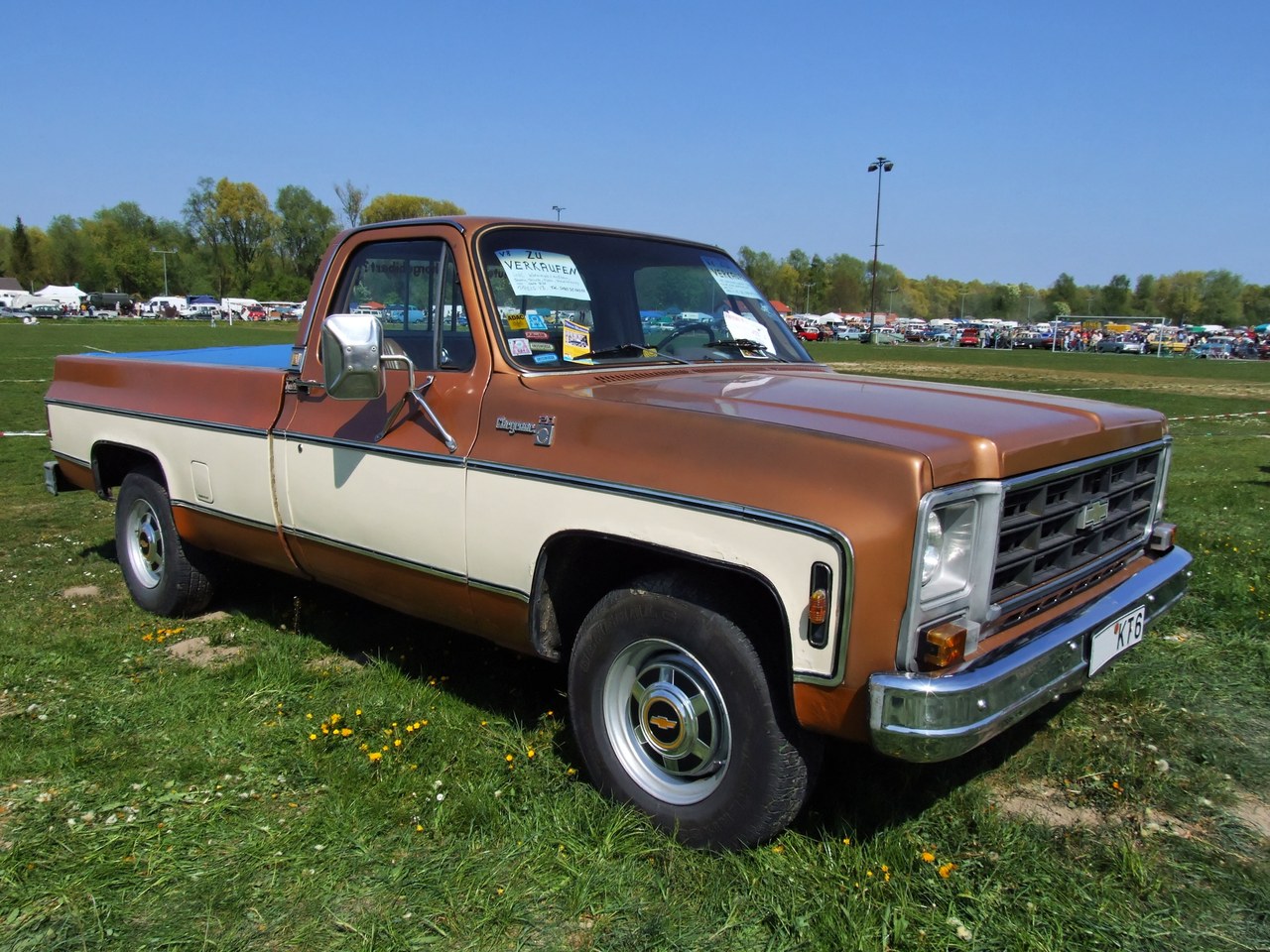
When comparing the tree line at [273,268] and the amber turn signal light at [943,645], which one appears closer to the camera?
the amber turn signal light at [943,645]

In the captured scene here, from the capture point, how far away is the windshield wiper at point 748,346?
159 inches

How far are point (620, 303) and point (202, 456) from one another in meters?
2.13

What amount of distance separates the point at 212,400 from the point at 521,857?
2.70 metres

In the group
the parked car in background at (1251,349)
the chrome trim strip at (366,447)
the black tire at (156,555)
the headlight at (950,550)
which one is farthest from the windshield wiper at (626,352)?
the parked car in background at (1251,349)

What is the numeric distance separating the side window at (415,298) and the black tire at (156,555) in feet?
5.39

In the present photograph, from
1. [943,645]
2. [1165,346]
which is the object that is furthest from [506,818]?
[1165,346]

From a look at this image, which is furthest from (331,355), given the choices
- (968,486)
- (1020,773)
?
(1020,773)

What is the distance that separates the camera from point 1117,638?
293 centimetres

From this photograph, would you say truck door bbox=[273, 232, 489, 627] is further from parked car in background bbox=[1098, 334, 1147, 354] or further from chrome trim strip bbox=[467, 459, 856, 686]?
parked car in background bbox=[1098, 334, 1147, 354]

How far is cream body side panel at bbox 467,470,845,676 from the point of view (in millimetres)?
2406

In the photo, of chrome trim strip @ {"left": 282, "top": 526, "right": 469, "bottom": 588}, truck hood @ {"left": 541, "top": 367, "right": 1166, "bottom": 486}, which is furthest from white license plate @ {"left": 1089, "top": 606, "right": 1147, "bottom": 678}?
chrome trim strip @ {"left": 282, "top": 526, "right": 469, "bottom": 588}

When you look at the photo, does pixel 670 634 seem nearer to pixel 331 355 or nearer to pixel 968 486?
pixel 968 486

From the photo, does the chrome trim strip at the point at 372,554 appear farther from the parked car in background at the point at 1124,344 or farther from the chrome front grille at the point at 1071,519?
the parked car in background at the point at 1124,344

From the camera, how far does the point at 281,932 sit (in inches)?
99.3
